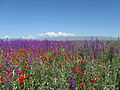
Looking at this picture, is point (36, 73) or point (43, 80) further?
point (36, 73)

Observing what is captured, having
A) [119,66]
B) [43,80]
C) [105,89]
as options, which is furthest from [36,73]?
[119,66]

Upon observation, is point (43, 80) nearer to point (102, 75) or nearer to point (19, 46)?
point (102, 75)

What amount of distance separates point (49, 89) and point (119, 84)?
6.80ft

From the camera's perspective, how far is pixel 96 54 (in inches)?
331

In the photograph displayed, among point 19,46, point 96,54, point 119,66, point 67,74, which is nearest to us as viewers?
point 67,74

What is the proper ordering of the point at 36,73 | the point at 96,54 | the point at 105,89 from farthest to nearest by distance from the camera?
1. the point at 96,54
2. the point at 36,73
3. the point at 105,89

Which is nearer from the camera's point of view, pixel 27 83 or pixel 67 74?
pixel 27 83

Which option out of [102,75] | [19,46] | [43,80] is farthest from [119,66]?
[19,46]

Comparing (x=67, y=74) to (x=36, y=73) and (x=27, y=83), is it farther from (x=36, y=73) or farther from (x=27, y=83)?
(x=27, y=83)

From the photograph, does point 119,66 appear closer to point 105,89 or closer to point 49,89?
point 105,89

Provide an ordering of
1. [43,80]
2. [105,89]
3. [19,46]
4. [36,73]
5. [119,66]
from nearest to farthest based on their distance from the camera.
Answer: [105,89] → [43,80] → [36,73] → [119,66] → [19,46]

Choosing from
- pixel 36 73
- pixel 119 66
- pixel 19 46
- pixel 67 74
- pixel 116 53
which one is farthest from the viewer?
pixel 19 46

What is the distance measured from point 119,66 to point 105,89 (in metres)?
2.39

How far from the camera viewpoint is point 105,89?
420 cm
